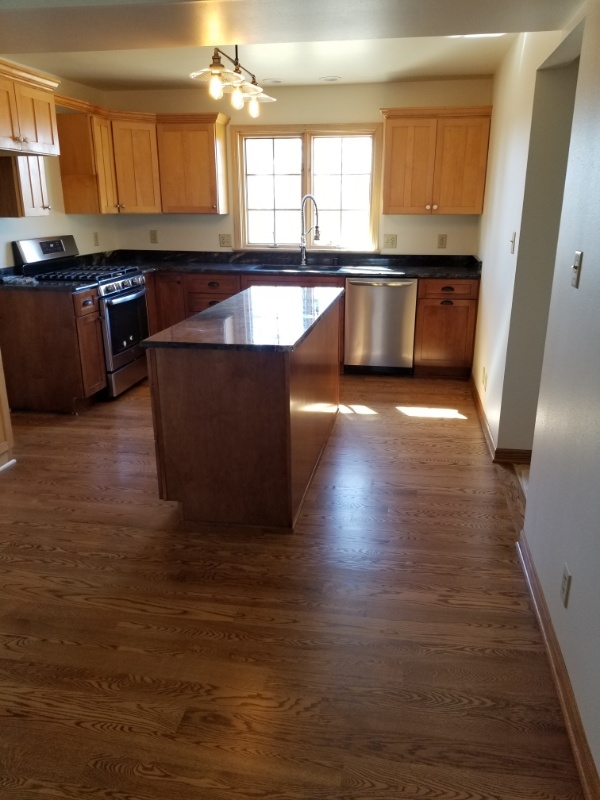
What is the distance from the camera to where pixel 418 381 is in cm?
510

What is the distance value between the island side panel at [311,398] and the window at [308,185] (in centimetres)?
200

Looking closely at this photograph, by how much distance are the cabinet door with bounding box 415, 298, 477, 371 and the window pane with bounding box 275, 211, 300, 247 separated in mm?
1467

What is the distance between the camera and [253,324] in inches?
109

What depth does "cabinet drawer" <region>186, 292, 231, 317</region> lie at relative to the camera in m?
5.32

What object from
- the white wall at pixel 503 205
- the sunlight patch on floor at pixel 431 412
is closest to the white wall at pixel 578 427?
the white wall at pixel 503 205

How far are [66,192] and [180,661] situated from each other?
4.24m

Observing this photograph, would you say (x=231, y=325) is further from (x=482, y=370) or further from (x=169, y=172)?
(x=169, y=172)

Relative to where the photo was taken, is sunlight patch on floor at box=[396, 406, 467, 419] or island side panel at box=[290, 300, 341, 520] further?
sunlight patch on floor at box=[396, 406, 467, 419]

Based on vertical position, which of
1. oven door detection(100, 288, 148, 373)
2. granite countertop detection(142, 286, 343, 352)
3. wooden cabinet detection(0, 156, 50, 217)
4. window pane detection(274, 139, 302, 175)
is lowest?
oven door detection(100, 288, 148, 373)

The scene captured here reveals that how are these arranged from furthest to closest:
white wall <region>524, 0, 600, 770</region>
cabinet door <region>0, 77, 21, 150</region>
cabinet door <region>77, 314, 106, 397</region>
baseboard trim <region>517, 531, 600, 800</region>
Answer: cabinet door <region>77, 314, 106, 397</region> → cabinet door <region>0, 77, 21, 150</region> → white wall <region>524, 0, 600, 770</region> → baseboard trim <region>517, 531, 600, 800</region>

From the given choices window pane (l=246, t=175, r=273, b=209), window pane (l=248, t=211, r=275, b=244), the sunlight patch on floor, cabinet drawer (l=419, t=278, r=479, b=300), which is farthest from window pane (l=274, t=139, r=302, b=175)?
the sunlight patch on floor

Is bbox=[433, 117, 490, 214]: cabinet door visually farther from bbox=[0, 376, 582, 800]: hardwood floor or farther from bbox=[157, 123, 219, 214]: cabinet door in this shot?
bbox=[0, 376, 582, 800]: hardwood floor

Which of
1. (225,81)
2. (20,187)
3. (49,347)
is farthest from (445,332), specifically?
(20,187)

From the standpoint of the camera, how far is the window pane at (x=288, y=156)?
5418mm
